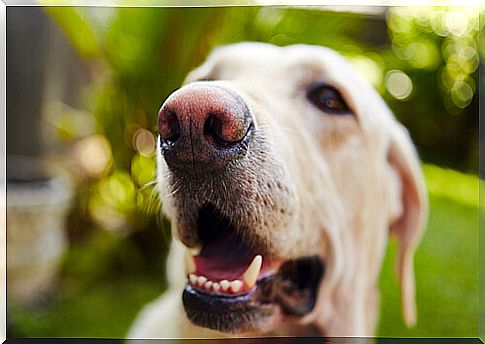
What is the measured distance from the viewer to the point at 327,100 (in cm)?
212

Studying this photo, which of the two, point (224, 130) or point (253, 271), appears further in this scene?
point (253, 271)

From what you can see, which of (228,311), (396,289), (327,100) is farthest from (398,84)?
(228,311)

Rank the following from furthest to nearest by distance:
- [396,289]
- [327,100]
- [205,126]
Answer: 1. [396,289]
2. [327,100]
3. [205,126]

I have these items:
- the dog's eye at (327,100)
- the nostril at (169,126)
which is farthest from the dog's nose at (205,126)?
the dog's eye at (327,100)

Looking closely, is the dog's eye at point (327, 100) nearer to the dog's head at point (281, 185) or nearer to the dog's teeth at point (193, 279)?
the dog's head at point (281, 185)

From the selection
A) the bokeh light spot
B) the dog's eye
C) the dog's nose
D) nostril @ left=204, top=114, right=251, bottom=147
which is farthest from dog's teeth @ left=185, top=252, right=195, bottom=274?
the bokeh light spot

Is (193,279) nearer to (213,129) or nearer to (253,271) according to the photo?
(253,271)

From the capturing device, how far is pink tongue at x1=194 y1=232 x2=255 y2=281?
2211 millimetres

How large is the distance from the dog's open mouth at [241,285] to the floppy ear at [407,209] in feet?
0.99

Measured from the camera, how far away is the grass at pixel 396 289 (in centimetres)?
234

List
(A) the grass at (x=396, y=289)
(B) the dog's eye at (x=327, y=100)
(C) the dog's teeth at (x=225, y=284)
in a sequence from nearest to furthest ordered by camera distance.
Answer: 1. (B) the dog's eye at (x=327, y=100)
2. (C) the dog's teeth at (x=225, y=284)
3. (A) the grass at (x=396, y=289)

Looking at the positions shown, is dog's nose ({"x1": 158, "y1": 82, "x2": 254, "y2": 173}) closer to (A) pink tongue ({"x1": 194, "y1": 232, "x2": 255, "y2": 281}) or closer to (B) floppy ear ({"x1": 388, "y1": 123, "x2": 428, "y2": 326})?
(A) pink tongue ({"x1": 194, "y1": 232, "x2": 255, "y2": 281})

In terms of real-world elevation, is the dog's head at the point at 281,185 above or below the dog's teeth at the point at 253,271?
above

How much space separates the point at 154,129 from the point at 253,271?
1.79 feet
